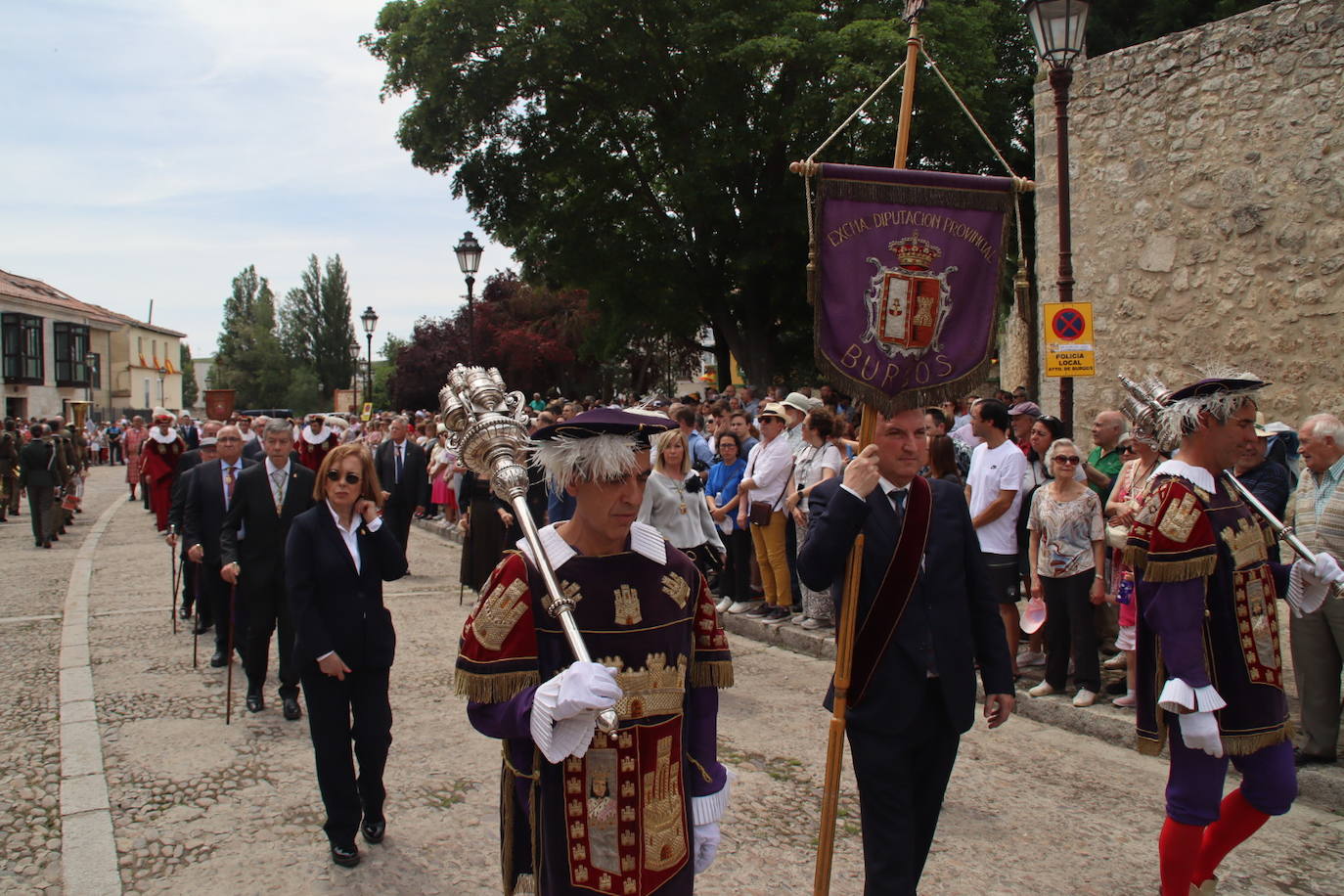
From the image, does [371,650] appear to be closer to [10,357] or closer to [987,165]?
[987,165]

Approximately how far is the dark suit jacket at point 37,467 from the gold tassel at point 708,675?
17568mm

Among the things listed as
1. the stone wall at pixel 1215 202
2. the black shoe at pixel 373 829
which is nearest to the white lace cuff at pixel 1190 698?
the black shoe at pixel 373 829

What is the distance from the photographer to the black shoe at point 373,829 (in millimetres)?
4797

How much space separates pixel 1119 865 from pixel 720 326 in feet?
72.6

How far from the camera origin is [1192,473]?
369cm

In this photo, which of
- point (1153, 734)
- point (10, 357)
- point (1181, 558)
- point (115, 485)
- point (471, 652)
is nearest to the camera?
point (471, 652)

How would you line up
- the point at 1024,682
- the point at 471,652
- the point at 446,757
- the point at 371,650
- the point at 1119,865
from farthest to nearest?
the point at 1024,682 < the point at 446,757 < the point at 371,650 < the point at 1119,865 < the point at 471,652

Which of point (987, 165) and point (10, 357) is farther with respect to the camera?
point (10, 357)

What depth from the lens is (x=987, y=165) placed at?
73.0 ft

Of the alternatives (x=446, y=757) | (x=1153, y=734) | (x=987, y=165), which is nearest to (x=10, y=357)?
(x=987, y=165)

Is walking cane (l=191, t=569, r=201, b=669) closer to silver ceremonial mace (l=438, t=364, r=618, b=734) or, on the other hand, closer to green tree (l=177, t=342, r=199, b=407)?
silver ceremonial mace (l=438, t=364, r=618, b=734)

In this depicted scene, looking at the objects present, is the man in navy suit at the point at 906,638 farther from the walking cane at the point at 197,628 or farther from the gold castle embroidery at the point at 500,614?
the walking cane at the point at 197,628

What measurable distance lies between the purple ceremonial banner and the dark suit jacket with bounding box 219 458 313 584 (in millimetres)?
4392

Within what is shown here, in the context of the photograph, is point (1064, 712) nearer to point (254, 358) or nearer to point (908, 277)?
point (908, 277)
